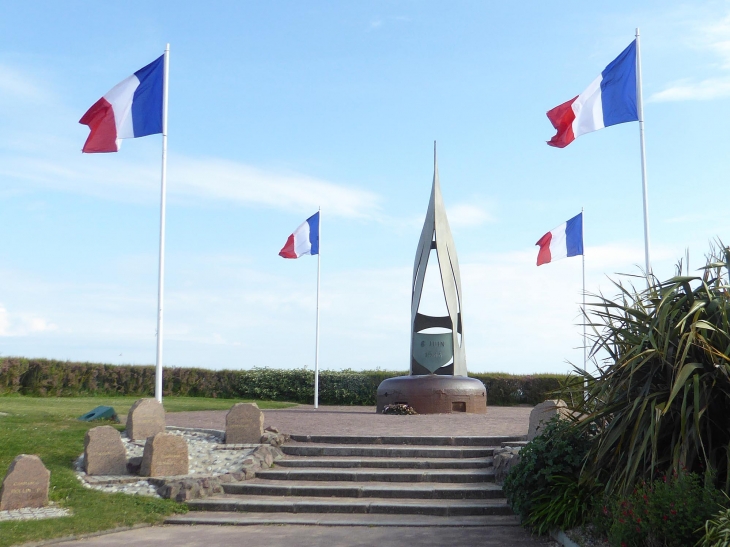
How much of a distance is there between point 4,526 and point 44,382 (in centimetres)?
1692

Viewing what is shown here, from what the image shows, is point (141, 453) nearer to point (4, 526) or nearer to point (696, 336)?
point (4, 526)

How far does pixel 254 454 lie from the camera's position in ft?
36.4

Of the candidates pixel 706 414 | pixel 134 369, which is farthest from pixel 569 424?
pixel 134 369

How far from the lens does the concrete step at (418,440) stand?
454 inches

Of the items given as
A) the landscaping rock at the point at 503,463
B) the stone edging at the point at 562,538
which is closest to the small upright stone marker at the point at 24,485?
the landscaping rock at the point at 503,463

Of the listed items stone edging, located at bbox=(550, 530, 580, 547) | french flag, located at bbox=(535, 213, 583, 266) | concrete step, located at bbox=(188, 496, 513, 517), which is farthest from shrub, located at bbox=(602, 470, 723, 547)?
french flag, located at bbox=(535, 213, 583, 266)

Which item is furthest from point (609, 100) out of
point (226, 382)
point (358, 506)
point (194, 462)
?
point (226, 382)

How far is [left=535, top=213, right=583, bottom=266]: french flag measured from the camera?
19453 millimetres

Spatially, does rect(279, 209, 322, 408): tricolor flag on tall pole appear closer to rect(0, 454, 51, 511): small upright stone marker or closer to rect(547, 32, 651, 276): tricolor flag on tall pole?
rect(547, 32, 651, 276): tricolor flag on tall pole

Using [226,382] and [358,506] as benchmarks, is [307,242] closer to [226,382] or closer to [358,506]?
[226,382]

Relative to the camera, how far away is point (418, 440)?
11641 millimetres

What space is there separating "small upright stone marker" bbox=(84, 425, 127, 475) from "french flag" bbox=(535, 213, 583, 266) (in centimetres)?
1253

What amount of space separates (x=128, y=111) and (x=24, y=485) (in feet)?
25.9

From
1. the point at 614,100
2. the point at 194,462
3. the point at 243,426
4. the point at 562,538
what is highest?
the point at 614,100
